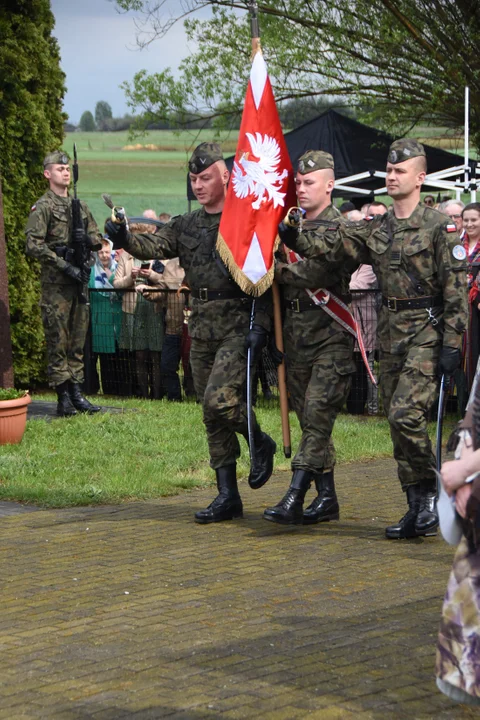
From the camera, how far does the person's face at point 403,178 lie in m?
6.86

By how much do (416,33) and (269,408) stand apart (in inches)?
285

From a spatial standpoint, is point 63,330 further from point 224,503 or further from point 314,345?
point 314,345

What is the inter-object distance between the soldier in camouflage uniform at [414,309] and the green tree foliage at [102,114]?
90040 mm

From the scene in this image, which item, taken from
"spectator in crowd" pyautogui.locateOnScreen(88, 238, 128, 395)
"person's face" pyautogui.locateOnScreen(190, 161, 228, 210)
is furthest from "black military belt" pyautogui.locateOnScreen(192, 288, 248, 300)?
"spectator in crowd" pyautogui.locateOnScreen(88, 238, 128, 395)

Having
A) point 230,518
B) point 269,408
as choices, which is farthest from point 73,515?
point 269,408

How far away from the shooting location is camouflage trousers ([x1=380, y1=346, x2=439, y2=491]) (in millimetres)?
6707

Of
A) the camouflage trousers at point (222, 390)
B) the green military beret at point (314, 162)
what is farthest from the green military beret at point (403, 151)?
the camouflage trousers at point (222, 390)

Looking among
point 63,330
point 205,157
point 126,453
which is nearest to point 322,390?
point 205,157

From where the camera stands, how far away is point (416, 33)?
1669 centimetres

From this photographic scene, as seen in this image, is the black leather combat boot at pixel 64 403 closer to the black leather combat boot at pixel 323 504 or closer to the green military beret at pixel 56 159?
the green military beret at pixel 56 159

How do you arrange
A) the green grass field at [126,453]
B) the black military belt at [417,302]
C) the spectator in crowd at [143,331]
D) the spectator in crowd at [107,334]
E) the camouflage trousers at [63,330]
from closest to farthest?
the black military belt at [417,302] → the green grass field at [126,453] → the camouflage trousers at [63,330] → the spectator in crowd at [143,331] → the spectator in crowd at [107,334]

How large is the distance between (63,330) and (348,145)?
321 inches

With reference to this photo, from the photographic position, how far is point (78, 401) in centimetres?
1203

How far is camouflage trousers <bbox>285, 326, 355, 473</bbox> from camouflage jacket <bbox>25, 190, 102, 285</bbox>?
4.95m
